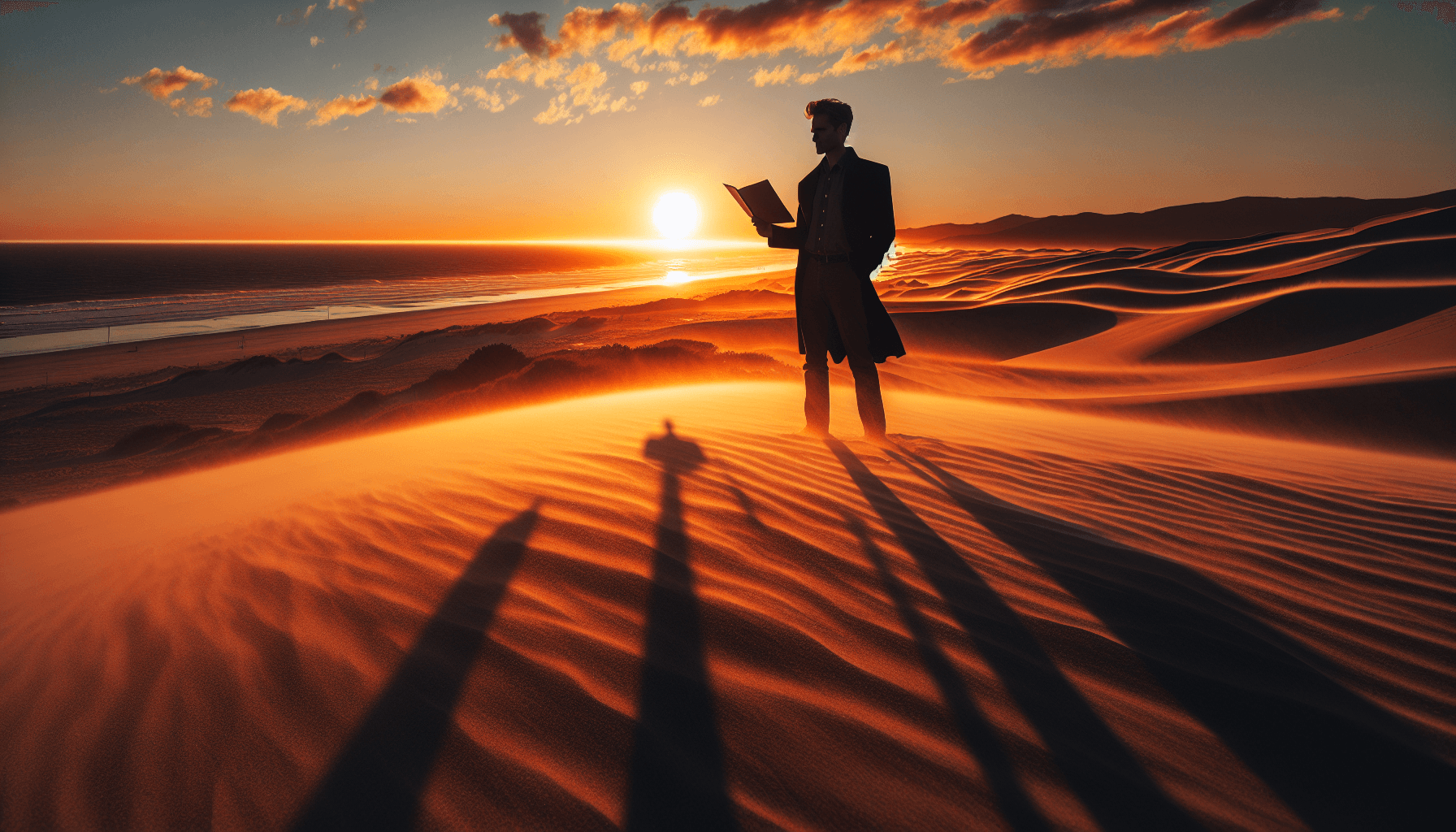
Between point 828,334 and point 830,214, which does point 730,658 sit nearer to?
point 828,334

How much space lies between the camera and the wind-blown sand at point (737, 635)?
1328 millimetres

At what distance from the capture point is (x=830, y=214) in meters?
3.83

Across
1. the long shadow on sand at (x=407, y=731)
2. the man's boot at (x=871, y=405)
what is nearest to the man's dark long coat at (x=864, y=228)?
the man's boot at (x=871, y=405)

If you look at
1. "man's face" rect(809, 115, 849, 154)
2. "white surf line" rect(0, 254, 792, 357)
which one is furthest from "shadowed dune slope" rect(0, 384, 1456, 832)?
"white surf line" rect(0, 254, 792, 357)

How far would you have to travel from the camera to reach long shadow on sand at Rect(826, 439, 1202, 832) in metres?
1.29

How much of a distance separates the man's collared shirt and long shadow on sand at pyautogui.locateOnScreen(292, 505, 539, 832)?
271 cm

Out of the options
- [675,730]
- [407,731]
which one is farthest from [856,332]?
[407,731]

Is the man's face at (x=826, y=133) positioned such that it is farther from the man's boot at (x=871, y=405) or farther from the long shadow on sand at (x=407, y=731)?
the long shadow on sand at (x=407, y=731)

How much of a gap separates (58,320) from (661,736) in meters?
38.8

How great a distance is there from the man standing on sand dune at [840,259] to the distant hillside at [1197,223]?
284 feet

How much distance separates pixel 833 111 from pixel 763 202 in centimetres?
64

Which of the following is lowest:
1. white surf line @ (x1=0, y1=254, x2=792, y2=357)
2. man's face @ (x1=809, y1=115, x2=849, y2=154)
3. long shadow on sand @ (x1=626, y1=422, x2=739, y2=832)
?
long shadow on sand @ (x1=626, y1=422, x2=739, y2=832)

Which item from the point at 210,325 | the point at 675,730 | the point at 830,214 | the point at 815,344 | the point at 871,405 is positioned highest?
the point at 210,325

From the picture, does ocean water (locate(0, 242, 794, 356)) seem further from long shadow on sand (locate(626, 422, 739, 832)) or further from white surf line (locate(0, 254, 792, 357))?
long shadow on sand (locate(626, 422, 739, 832))
